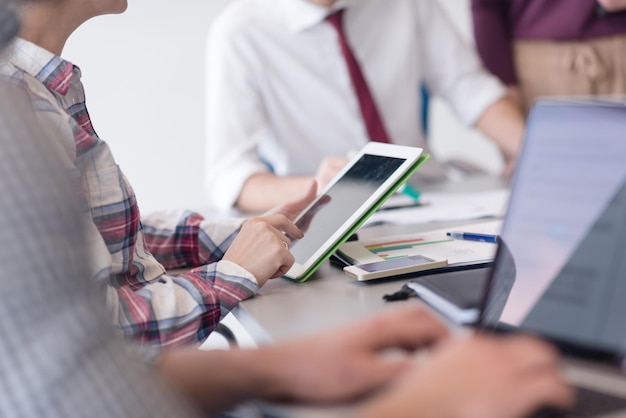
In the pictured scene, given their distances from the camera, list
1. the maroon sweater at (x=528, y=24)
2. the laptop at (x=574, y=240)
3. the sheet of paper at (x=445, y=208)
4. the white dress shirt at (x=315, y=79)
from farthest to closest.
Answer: the maroon sweater at (x=528, y=24) < the white dress shirt at (x=315, y=79) < the sheet of paper at (x=445, y=208) < the laptop at (x=574, y=240)

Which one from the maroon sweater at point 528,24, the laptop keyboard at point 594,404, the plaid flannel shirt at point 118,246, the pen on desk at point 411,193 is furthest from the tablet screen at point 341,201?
the maroon sweater at point 528,24

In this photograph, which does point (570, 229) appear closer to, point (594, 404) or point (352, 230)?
point (594, 404)

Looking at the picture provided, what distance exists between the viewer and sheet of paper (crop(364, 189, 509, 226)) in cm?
123

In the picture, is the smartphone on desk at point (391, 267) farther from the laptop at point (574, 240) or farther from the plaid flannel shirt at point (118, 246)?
the laptop at point (574, 240)

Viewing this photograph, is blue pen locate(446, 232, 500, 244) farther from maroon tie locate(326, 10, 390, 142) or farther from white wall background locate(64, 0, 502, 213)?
white wall background locate(64, 0, 502, 213)

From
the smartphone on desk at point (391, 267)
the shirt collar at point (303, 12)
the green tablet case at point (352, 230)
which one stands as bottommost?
the smartphone on desk at point (391, 267)

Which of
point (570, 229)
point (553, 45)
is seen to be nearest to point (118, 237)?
point (570, 229)

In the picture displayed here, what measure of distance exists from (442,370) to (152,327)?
1.29ft

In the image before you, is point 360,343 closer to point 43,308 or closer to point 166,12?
point 43,308

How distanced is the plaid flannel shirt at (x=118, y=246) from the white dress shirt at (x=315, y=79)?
70 centimetres

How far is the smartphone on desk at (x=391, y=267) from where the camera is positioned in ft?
2.95

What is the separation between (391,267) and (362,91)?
3.02 feet

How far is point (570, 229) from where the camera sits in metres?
0.63

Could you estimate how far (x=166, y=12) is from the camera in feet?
8.82
